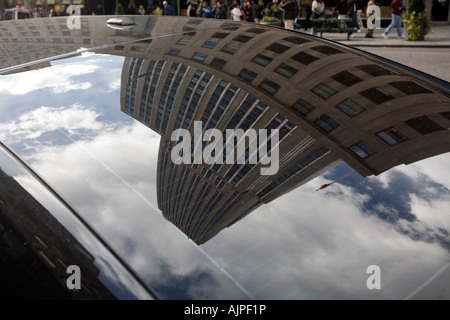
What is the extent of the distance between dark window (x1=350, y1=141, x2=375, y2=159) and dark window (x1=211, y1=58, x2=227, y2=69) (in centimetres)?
72

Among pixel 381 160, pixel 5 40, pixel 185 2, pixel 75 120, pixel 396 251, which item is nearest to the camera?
pixel 396 251

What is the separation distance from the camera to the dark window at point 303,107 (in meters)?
1.69

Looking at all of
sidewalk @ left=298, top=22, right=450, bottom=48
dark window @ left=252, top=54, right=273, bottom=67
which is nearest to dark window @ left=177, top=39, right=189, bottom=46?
dark window @ left=252, top=54, right=273, bottom=67

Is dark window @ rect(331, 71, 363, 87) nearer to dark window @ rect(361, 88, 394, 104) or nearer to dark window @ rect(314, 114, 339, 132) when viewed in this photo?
dark window @ rect(361, 88, 394, 104)

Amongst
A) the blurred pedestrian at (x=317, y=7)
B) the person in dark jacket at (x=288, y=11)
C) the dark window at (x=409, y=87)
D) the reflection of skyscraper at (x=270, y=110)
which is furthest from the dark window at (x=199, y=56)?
the blurred pedestrian at (x=317, y=7)

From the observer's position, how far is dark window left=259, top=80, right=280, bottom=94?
1.80m

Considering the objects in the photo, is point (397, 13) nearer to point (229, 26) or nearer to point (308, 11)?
point (308, 11)

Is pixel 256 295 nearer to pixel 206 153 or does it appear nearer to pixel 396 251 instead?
pixel 396 251

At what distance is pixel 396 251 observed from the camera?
1.20 m

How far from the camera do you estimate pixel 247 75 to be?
1.91 m
